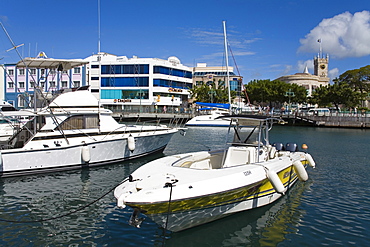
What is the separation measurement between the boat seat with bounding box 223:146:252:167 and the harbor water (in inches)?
69.5

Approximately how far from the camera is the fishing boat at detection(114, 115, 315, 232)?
7879 millimetres

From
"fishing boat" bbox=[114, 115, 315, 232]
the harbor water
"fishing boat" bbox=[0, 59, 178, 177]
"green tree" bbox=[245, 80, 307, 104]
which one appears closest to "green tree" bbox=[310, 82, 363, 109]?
"green tree" bbox=[245, 80, 307, 104]

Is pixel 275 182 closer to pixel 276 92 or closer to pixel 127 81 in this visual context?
pixel 127 81

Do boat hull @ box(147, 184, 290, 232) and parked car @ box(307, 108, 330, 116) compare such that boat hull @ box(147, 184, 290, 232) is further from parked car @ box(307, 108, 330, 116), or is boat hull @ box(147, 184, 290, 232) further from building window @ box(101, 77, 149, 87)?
building window @ box(101, 77, 149, 87)

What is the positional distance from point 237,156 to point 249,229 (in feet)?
Answer: 9.97

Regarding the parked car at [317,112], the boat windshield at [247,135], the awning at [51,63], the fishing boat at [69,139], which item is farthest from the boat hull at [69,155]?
the parked car at [317,112]

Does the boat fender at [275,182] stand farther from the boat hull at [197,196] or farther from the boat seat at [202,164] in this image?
the boat seat at [202,164]

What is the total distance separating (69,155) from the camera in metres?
16.5

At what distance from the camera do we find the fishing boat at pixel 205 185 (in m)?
7.88

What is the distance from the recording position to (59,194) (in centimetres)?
1273

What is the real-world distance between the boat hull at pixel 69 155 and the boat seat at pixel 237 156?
8.04 metres

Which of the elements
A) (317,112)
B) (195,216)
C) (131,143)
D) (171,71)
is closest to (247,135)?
(195,216)

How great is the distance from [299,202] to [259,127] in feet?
10.0


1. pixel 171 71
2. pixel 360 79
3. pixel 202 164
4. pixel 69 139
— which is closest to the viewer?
pixel 202 164
